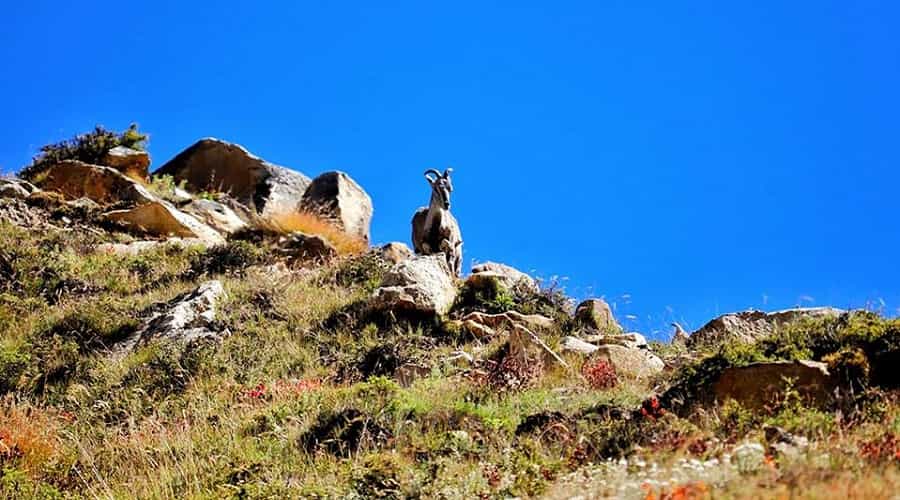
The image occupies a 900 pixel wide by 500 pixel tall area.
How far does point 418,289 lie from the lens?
1227 centimetres

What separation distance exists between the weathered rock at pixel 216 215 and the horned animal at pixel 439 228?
4.77m

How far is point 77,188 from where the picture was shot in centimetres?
1992

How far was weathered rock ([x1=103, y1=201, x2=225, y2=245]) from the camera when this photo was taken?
59.6ft

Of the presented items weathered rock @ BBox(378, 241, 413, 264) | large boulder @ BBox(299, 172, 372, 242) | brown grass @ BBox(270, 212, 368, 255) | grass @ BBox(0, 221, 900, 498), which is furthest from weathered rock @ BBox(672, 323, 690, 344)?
large boulder @ BBox(299, 172, 372, 242)

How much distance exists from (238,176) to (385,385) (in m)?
16.2

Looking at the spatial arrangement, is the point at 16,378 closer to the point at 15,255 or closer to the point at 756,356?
the point at 15,255

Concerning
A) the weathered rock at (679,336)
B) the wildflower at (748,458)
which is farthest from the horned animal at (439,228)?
the wildflower at (748,458)

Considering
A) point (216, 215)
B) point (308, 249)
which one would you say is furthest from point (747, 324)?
point (216, 215)

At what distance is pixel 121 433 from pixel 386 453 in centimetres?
311

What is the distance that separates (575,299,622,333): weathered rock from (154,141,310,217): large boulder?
1111cm

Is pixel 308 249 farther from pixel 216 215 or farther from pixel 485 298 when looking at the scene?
pixel 485 298

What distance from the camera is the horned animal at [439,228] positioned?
1609 centimetres

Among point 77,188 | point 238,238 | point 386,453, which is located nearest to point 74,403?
point 386,453

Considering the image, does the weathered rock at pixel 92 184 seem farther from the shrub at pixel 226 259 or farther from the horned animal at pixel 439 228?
the horned animal at pixel 439 228
